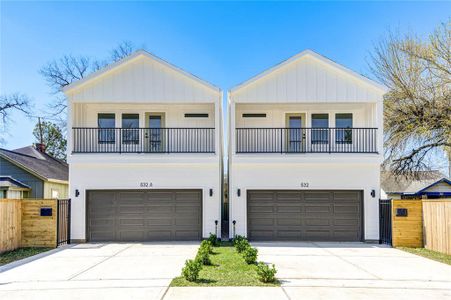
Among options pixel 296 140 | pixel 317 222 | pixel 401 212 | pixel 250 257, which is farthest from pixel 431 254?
pixel 296 140

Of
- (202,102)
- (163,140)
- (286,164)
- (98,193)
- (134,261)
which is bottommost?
(134,261)

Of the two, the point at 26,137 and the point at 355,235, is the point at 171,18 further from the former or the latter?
the point at 26,137

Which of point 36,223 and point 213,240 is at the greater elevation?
point 36,223

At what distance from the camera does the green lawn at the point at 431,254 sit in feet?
37.6

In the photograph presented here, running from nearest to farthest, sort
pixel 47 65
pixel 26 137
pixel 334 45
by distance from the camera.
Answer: pixel 334 45, pixel 47 65, pixel 26 137

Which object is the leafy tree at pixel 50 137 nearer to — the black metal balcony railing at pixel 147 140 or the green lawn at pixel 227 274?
the black metal balcony railing at pixel 147 140

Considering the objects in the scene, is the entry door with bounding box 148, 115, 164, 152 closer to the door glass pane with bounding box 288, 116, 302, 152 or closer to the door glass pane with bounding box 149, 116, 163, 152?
the door glass pane with bounding box 149, 116, 163, 152

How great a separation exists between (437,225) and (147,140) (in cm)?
1095

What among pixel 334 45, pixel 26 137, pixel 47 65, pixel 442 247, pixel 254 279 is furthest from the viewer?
pixel 26 137

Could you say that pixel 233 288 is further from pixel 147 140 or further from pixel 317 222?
pixel 147 140

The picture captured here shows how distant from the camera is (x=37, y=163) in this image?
23.0 meters

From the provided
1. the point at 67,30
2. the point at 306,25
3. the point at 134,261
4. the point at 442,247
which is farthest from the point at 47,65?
the point at 442,247

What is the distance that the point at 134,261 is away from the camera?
11.2 metres

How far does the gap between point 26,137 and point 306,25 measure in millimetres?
29120
